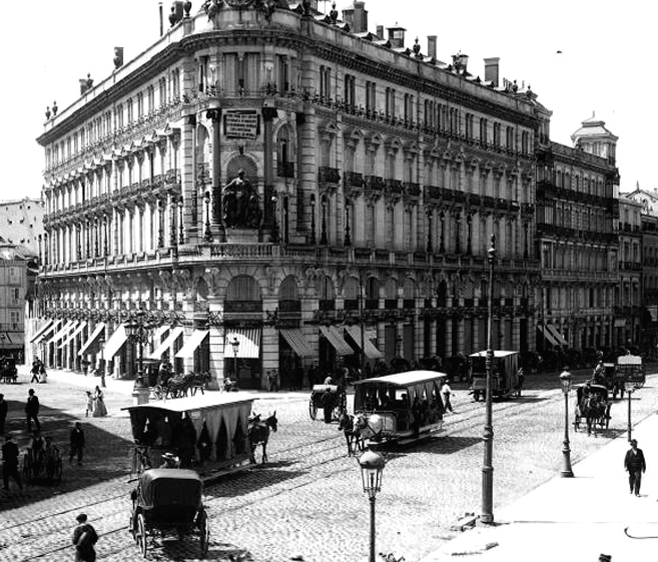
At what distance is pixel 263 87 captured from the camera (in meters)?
61.9

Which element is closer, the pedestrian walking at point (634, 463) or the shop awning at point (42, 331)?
the pedestrian walking at point (634, 463)

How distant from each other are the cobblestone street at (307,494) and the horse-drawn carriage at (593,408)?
0.67m

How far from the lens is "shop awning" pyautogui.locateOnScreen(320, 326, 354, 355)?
209ft

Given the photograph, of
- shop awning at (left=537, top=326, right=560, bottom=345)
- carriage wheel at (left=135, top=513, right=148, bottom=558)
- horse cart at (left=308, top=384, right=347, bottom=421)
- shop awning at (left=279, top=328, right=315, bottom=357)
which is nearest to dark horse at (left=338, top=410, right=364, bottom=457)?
horse cart at (left=308, top=384, right=347, bottom=421)

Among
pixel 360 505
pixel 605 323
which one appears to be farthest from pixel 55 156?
pixel 360 505

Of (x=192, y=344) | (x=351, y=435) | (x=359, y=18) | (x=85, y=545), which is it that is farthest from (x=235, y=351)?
(x=85, y=545)

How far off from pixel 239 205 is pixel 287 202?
3.76 metres

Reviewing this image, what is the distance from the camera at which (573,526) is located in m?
26.0

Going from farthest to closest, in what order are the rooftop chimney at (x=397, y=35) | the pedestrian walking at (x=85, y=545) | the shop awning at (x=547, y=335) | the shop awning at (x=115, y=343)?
the shop awning at (x=547, y=335), the rooftop chimney at (x=397, y=35), the shop awning at (x=115, y=343), the pedestrian walking at (x=85, y=545)

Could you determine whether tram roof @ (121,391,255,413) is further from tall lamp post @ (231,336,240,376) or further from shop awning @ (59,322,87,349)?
shop awning @ (59,322,87,349)

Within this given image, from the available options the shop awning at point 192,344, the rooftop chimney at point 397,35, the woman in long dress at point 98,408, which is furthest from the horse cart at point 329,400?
the rooftop chimney at point 397,35

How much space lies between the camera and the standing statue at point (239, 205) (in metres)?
61.1

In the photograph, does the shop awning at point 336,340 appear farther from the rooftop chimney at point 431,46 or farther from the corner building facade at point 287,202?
the rooftop chimney at point 431,46

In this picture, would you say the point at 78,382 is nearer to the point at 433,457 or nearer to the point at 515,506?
the point at 433,457
